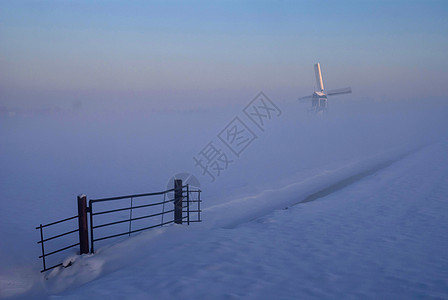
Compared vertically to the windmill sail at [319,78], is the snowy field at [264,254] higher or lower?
lower

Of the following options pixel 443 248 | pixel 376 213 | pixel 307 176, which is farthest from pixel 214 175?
pixel 443 248

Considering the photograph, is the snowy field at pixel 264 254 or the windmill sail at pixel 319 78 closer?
the snowy field at pixel 264 254

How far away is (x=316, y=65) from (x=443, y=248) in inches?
2910

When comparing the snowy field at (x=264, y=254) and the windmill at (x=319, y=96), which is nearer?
the snowy field at (x=264, y=254)

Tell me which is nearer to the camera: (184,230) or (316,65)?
(184,230)

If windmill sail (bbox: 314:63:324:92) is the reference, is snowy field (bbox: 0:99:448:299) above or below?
below

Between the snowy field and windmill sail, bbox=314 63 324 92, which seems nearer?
the snowy field

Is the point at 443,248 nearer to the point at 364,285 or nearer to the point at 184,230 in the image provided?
the point at 364,285

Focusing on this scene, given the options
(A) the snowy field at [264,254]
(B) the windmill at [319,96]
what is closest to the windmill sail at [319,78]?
(B) the windmill at [319,96]

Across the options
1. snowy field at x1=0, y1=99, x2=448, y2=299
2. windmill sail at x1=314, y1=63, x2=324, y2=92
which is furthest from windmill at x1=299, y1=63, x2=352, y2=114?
snowy field at x1=0, y1=99, x2=448, y2=299

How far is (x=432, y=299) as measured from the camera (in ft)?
16.6

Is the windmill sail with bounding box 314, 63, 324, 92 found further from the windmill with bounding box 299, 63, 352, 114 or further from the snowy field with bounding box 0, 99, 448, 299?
the snowy field with bounding box 0, 99, 448, 299

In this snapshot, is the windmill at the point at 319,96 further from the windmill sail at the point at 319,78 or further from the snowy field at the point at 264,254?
the snowy field at the point at 264,254

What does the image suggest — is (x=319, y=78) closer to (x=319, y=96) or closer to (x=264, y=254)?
(x=319, y=96)
